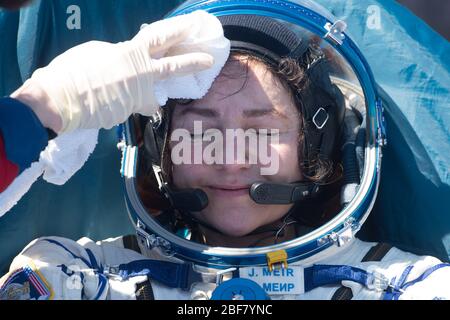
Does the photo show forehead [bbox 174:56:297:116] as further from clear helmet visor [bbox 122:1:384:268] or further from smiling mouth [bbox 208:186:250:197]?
smiling mouth [bbox 208:186:250:197]

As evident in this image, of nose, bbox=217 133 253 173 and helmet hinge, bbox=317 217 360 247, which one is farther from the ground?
nose, bbox=217 133 253 173

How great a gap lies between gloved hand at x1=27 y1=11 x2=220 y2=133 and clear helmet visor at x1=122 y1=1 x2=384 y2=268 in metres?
0.15

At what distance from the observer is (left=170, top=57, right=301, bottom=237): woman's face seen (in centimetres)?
141

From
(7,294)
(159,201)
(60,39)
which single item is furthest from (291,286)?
(60,39)

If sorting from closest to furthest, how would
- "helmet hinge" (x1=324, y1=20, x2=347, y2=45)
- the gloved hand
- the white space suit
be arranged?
the gloved hand < the white space suit < "helmet hinge" (x1=324, y1=20, x2=347, y2=45)

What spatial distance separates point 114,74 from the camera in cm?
124

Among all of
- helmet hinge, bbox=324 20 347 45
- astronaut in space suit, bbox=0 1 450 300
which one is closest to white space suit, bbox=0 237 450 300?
astronaut in space suit, bbox=0 1 450 300

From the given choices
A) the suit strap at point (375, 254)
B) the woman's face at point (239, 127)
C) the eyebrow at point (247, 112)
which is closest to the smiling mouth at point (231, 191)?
the woman's face at point (239, 127)

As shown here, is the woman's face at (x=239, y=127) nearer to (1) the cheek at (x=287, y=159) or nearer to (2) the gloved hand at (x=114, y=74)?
(1) the cheek at (x=287, y=159)

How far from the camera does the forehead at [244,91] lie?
1.42 meters

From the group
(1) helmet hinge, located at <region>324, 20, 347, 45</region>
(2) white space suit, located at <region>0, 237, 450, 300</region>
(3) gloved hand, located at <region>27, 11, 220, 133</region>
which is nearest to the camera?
(3) gloved hand, located at <region>27, 11, 220, 133</region>

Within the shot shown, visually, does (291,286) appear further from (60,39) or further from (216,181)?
(60,39)

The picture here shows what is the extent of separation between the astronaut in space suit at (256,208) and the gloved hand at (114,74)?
15 cm
